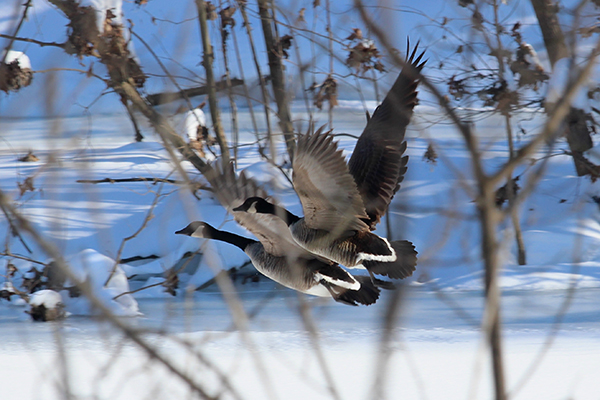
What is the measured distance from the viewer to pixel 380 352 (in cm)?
107

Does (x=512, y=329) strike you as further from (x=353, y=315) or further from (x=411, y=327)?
(x=353, y=315)

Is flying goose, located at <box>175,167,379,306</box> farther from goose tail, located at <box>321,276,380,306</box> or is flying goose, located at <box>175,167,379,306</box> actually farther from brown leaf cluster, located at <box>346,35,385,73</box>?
brown leaf cluster, located at <box>346,35,385,73</box>

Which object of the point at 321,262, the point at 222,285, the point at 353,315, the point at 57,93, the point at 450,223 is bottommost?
the point at 353,315

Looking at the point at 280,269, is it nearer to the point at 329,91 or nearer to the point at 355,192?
the point at 355,192

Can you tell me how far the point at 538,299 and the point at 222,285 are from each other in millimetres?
5139

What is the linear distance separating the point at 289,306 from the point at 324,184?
761mm

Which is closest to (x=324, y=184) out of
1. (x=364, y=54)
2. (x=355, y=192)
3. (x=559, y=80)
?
(x=355, y=192)

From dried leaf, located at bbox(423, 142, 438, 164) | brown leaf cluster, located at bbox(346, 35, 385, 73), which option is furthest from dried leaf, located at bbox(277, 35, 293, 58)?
dried leaf, located at bbox(423, 142, 438, 164)

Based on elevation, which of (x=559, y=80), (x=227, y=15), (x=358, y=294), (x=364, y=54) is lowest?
(x=358, y=294)

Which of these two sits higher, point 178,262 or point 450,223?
point 450,223

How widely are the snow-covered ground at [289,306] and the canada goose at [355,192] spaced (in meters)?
A: 0.17

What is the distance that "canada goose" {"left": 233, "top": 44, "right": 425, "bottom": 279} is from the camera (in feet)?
6.84

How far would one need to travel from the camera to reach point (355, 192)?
215cm

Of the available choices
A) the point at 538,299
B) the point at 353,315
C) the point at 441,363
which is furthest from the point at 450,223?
the point at 538,299
